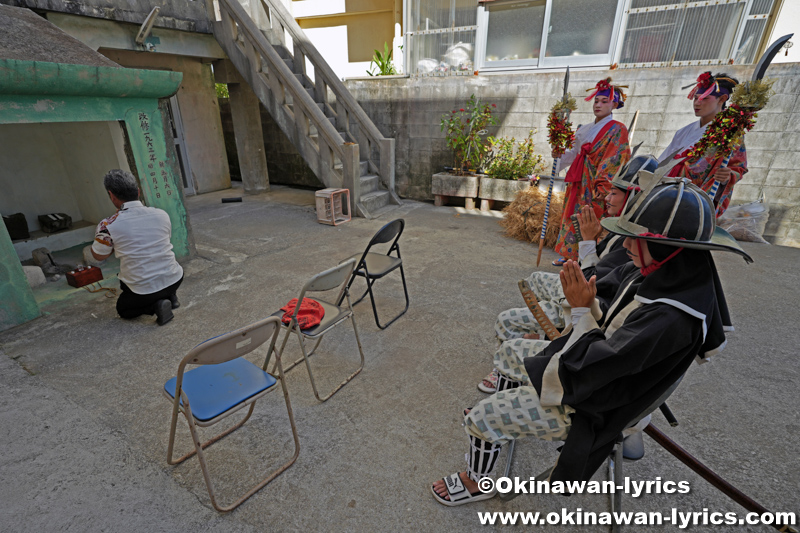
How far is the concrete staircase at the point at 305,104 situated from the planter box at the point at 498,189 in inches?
67.7

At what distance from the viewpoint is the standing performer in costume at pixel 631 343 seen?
1.26m

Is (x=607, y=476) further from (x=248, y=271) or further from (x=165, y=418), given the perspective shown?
(x=248, y=271)

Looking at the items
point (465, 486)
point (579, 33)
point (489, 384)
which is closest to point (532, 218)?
point (489, 384)

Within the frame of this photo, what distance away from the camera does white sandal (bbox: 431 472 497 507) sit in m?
1.78

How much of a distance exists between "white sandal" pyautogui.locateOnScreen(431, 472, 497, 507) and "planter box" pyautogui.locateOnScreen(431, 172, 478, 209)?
19.1 feet

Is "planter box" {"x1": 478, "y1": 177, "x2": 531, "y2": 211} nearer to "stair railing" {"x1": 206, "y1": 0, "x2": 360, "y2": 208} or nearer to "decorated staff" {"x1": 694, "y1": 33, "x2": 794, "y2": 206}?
"stair railing" {"x1": 206, "y1": 0, "x2": 360, "y2": 208}

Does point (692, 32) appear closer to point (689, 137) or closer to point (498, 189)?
point (498, 189)

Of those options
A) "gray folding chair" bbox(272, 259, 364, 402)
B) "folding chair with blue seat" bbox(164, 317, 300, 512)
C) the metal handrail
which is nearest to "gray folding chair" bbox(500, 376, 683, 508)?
"folding chair with blue seat" bbox(164, 317, 300, 512)

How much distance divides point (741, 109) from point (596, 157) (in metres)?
1.11

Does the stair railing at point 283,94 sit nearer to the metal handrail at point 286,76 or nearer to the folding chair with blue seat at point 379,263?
the metal handrail at point 286,76

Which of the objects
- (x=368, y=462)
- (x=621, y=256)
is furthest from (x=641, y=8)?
(x=368, y=462)

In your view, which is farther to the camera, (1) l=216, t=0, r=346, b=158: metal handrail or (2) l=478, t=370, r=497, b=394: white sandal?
(1) l=216, t=0, r=346, b=158: metal handrail

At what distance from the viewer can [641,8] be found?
5.96 meters

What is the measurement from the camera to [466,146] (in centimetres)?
689
